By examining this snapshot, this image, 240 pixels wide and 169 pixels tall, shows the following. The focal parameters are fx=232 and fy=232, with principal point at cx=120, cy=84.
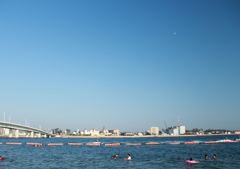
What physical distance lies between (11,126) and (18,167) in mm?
145377

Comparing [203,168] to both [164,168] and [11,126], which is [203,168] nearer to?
[164,168]

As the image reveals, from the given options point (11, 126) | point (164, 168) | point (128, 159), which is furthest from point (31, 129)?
point (164, 168)

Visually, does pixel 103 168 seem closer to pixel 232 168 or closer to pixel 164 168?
pixel 164 168

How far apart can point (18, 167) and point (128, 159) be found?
74.7ft

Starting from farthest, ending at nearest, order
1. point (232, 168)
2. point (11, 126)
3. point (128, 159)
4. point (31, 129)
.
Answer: point (31, 129) < point (11, 126) < point (128, 159) < point (232, 168)

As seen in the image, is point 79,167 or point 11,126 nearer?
point 79,167

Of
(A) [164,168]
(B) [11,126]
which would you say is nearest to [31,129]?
(B) [11,126]

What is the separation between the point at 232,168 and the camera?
1587 inches

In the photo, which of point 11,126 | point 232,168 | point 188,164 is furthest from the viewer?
point 11,126

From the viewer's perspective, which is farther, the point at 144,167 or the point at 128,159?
the point at 128,159

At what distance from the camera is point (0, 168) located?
A: 134ft

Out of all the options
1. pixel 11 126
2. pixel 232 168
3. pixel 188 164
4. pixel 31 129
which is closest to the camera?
pixel 232 168

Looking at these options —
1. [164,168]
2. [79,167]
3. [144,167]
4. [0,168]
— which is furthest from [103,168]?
[0,168]

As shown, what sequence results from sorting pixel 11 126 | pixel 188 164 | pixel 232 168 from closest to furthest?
1. pixel 232 168
2. pixel 188 164
3. pixel 11 126
